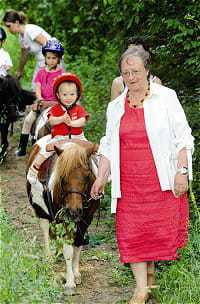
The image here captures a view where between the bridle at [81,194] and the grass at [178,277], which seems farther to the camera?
the bridle at [81,194]

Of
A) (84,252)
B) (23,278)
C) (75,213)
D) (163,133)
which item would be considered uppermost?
(163,133)

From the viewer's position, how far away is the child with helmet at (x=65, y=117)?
7648 millimetres

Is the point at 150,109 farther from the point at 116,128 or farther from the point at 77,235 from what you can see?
the point at 77,235

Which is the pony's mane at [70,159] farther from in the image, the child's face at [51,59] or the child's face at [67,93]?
the child's face at [51,59]

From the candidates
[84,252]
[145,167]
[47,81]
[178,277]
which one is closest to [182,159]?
[145,167]

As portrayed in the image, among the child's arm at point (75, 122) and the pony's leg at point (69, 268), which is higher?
the child's arm at point (75, 122)

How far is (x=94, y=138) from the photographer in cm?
1218

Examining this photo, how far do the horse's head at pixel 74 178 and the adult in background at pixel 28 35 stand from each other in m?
5.19

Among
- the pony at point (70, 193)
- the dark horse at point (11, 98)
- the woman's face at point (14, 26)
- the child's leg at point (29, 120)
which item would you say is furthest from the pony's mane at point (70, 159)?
the woman's face at point (14, 26)

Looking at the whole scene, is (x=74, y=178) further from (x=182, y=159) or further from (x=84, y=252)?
(x=84, y=252)

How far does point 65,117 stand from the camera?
762 centimetres

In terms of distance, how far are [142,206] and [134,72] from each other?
1100 millimetres

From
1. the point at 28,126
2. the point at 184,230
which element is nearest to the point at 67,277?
the point at 184,230

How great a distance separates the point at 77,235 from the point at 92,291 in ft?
1.85
